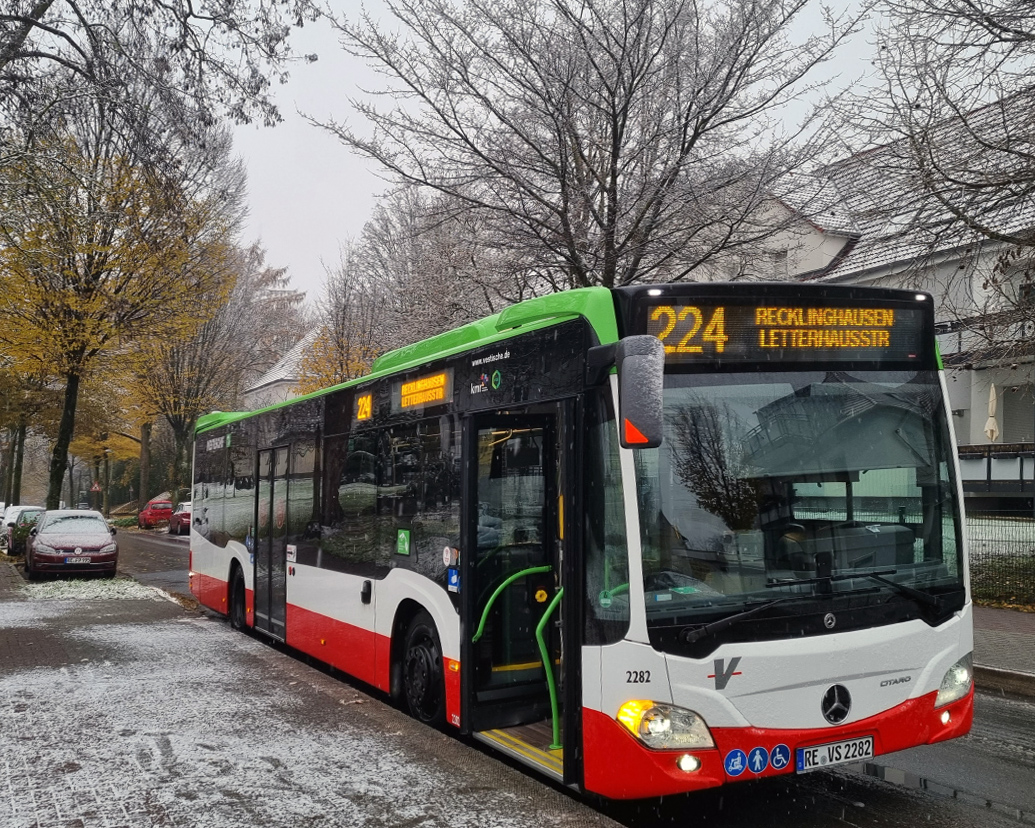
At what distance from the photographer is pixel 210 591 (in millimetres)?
13641

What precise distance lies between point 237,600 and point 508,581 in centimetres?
722

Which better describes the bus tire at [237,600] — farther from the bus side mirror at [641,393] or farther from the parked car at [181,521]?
the parked car at [181,521]

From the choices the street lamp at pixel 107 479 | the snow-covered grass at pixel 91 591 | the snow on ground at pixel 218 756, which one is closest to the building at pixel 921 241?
the snow on ground at pixel 218 756

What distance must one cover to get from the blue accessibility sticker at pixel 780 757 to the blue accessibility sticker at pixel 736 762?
145mm

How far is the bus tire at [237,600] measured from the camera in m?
12.2

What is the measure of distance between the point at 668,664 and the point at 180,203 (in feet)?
46.6

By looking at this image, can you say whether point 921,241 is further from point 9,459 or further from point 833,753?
point 9,459

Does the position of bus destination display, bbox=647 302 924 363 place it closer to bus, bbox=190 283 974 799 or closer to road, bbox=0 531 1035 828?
bus, bbox=190 283 974 799

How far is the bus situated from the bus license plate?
0.05 feet

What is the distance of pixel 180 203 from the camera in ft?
53.9

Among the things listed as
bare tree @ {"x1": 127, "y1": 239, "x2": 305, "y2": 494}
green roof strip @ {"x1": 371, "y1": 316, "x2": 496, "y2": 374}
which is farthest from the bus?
bare tree @ {"x1": 127, "y1": 239, "x2": 305, "y2": 494}

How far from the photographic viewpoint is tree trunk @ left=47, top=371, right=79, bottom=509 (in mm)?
25297

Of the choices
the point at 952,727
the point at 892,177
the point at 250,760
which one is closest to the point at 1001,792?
the point at 952,727

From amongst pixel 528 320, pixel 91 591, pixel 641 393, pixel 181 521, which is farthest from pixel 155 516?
pixel 641 393
